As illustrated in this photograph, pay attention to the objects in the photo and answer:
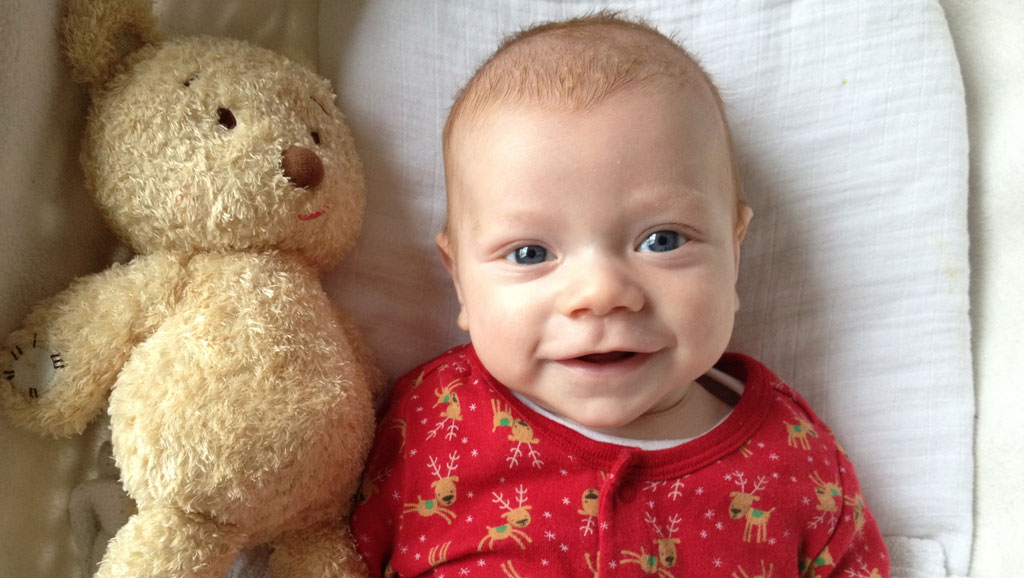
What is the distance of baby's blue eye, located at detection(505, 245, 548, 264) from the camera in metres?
0.81

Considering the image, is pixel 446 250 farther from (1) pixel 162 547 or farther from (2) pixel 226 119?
(1) pixel 162 547

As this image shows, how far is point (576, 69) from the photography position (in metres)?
0.80

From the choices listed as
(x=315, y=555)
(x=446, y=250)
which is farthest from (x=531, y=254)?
(x=315, y=555)

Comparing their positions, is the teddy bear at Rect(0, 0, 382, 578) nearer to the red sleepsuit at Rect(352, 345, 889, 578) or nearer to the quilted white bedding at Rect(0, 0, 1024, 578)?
the red sleepsuit at Rect(352, 345, 889, 578)

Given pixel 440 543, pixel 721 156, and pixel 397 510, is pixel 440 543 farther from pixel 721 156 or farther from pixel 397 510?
pixel 721 156

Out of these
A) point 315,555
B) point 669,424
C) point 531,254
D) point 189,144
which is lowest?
point 315,555

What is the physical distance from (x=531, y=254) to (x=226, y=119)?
0.35 meters

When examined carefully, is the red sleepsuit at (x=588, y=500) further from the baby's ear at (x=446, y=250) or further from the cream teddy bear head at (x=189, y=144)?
the cream teddy bear head at (x=189, y=144)

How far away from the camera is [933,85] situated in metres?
1.02

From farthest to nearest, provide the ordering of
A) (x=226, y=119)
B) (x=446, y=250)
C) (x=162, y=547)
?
(x=446, y=250)
(x=226, y=119)
(x=162, y=547)

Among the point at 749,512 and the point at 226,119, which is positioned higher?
the point at 226,119

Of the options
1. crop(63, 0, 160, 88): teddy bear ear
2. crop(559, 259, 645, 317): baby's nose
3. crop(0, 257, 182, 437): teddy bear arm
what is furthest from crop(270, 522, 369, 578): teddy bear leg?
crop(63, 0, 160, 88): teddy bear ear

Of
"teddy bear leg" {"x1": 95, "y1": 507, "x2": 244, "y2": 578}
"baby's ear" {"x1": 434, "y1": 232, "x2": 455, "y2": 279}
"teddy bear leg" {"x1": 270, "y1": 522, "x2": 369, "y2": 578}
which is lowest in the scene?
"teddy bear leg" {"x1": 270, "y1": 522, "x2": 369, "y2": 578}

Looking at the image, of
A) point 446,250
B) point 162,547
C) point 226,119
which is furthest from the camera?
point 446,250
